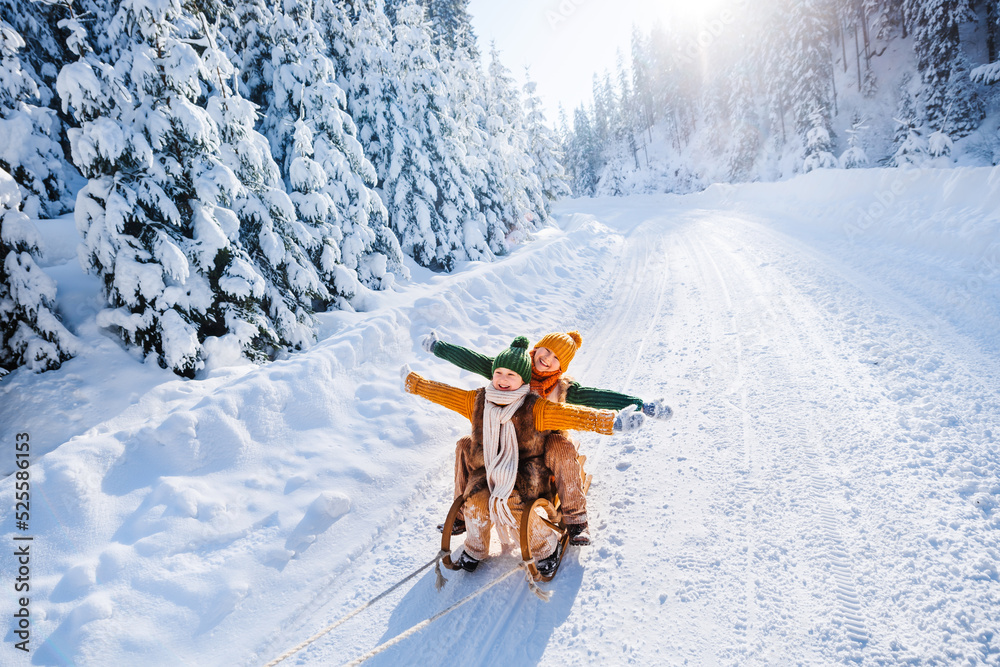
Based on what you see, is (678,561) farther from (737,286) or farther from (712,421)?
(737,286)

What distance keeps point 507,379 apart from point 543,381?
0.51 metres

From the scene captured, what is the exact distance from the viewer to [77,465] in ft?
12.0

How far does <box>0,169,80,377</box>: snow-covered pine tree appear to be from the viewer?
467cm

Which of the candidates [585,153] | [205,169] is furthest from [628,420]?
[585,153]

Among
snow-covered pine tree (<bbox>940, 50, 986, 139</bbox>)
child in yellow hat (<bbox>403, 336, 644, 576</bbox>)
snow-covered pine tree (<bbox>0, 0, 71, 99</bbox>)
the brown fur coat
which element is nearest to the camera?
child in yellow hat (<bbox>403, 336, 644, 576</bbox>)

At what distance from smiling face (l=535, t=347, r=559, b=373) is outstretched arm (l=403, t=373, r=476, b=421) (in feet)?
1.77

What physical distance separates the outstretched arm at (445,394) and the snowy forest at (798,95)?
2788 cm

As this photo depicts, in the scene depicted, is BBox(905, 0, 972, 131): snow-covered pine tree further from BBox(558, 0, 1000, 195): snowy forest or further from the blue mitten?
the blue mitten

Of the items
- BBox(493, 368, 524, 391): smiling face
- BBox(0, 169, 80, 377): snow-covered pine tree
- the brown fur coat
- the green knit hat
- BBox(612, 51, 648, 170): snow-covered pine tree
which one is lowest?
the brown fur coat

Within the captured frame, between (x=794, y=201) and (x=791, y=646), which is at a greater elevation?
(x=794, y=201)

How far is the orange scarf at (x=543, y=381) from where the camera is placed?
138 inches

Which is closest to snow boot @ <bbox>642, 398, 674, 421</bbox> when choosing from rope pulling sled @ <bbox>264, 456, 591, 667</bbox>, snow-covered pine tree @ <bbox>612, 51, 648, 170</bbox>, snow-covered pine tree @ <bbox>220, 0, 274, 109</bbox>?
rope pulling sled @ <bbox>264, 456, 591, 667</bbox>

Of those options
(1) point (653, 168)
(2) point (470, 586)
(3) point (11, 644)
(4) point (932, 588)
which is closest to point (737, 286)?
(4) point (932, 588)

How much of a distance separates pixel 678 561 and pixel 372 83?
41.6 feet
